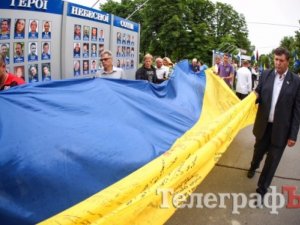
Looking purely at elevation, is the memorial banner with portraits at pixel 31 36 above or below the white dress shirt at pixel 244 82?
above

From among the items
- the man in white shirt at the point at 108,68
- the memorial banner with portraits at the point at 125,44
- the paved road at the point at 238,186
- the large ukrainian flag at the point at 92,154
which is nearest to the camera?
the large ukrainian flag at the point at 92,154

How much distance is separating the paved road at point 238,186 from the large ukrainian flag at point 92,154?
0.88 m

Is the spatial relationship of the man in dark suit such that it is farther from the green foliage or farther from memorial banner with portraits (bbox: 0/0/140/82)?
the green foliage

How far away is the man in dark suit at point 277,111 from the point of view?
4.07 metres

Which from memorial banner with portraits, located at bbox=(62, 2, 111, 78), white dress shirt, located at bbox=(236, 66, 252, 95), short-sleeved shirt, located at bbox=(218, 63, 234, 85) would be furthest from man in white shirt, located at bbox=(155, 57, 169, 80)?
short-sleeved shirt, located at bbox=(218, 63, 234, 85)

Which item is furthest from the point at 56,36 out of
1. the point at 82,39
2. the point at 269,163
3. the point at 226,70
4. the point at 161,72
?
the point at 226,70

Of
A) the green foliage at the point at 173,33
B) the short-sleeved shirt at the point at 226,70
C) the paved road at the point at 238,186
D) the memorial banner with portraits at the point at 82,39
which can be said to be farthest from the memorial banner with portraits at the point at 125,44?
the green foliage at the point at 173,33

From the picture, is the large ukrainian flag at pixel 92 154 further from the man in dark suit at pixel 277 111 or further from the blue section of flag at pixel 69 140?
the man in dark suit at pixel 277 111

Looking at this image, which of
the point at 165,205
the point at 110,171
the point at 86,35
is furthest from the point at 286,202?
the point at 86,35

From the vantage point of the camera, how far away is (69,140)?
8.21 ft

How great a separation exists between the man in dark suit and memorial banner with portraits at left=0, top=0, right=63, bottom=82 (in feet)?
11.1

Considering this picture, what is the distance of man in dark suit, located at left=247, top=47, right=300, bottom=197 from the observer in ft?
13.3

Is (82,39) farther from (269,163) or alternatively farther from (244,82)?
(244,82)

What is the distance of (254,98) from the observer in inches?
182
